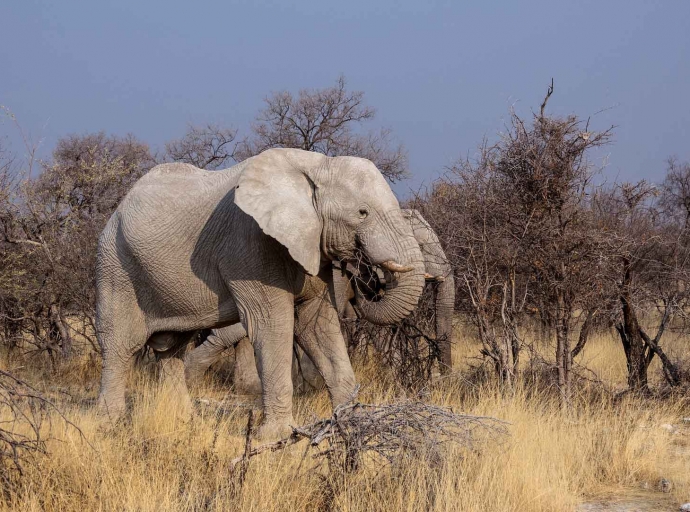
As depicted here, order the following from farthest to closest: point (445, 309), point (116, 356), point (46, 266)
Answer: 1. point (46, 266)
2. point (445, 309)
3. point (116, 356)

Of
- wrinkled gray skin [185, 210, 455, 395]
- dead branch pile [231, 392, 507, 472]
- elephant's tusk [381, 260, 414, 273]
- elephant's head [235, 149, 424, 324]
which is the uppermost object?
elephant's head [235, 149, 424, 324]

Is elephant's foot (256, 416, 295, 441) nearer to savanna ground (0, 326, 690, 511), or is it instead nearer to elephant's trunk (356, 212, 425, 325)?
savanna ground (0, 326, 690, 511)

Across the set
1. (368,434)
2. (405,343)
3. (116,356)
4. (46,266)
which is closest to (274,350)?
(116,356)

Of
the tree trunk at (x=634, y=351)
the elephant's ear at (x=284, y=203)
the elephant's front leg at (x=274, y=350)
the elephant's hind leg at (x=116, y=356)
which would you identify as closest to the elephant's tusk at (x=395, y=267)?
the elephant's ear at (x=284, y=203)

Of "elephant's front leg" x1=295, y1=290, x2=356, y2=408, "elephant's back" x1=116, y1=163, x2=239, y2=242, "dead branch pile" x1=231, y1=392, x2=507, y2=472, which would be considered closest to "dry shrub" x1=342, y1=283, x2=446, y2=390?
"elephant's front leg" x1=295, y1=290, x2=356, y2=408

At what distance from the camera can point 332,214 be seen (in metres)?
6.35

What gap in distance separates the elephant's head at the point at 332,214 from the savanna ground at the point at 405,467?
1.20 meters

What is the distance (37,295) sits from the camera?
10.7m

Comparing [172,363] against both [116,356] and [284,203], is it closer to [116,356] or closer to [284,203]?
[116,356]

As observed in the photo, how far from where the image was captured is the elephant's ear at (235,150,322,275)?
6.16 metres

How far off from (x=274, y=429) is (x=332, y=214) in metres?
1.63

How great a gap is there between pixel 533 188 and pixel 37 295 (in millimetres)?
6332

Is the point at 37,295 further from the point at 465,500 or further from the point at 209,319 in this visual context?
the point at 465,500

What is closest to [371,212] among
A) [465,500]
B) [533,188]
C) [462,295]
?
[533,188]
